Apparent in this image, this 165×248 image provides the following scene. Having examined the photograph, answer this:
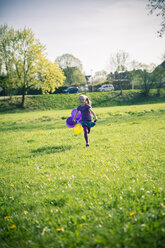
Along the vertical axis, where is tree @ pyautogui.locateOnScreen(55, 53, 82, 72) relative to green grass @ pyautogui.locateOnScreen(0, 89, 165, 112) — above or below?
above

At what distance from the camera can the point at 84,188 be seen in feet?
12.9

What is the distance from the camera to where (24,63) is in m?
33.5

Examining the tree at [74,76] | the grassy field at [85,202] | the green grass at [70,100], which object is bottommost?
the grassy field at [85,202]

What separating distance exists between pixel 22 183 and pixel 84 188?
185 centimetres

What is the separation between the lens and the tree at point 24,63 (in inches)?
1281

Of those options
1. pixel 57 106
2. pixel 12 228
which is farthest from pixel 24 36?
pixel 12 228

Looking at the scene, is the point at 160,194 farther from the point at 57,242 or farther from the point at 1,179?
the point at 1,179

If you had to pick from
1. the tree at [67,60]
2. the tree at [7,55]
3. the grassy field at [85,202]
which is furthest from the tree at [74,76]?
the grassy field at [85,202]

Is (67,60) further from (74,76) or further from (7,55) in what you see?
(7,55)

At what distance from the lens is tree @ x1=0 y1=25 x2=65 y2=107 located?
32.5 meters

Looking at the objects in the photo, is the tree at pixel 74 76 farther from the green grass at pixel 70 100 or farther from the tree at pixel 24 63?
the tree at pixel 24 63

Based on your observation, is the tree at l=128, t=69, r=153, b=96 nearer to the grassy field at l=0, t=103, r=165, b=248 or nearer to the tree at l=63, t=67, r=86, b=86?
the tree at l=63, t=67, r=86, b=86

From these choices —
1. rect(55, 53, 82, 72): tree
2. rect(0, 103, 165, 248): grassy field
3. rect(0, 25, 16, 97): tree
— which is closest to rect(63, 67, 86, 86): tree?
rect(55, 53, 82, 72): tree

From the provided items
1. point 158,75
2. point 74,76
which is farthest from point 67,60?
point 158,75
